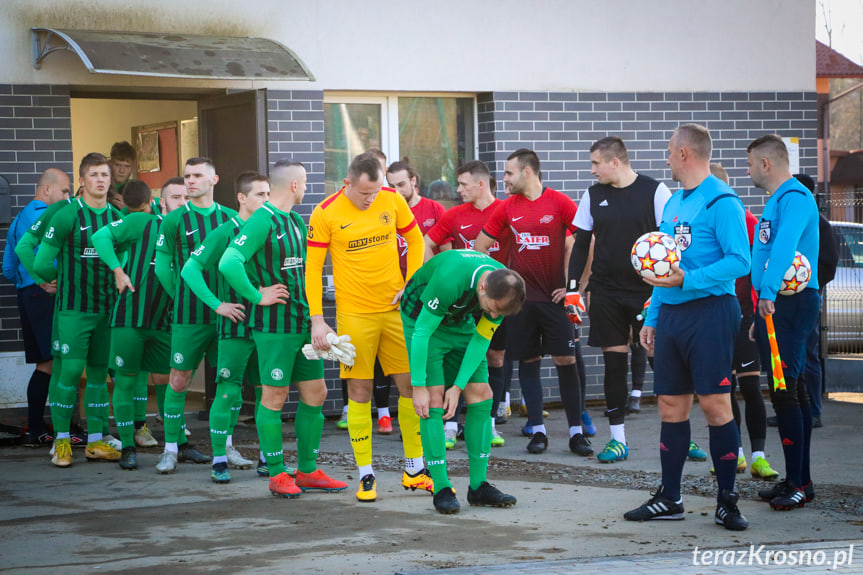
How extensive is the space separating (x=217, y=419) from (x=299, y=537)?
6.38ft

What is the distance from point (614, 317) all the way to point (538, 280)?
0.77 metres

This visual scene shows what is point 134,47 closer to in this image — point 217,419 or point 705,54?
point 217,419

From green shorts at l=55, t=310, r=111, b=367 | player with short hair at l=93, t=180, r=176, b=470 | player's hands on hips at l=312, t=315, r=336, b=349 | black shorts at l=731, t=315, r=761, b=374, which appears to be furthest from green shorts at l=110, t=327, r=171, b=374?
black shorts at l=731, t=315, r=761, b=374

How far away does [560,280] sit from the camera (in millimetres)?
8750

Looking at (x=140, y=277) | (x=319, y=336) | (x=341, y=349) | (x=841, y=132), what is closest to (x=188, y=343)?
(x=140, y=277)

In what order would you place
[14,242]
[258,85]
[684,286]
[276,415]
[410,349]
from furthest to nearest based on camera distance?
[258,85]
[14,242]
[276,415]
[410,349]
[684,286]

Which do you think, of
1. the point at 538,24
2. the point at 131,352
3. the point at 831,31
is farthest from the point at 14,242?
the point at 831,31

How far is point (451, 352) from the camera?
21.7 ft

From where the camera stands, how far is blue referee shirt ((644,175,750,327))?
581 centimetres

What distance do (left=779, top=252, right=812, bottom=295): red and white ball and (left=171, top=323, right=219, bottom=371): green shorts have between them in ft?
12.3

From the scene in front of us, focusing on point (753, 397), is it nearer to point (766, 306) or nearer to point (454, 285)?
point (766, 306)

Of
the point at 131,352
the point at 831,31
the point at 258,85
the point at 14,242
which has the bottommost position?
the point at 131,352

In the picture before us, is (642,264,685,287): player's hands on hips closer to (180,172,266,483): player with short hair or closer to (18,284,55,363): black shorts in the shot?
(180,172,266,483): player with short hair

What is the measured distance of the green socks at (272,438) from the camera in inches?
279
